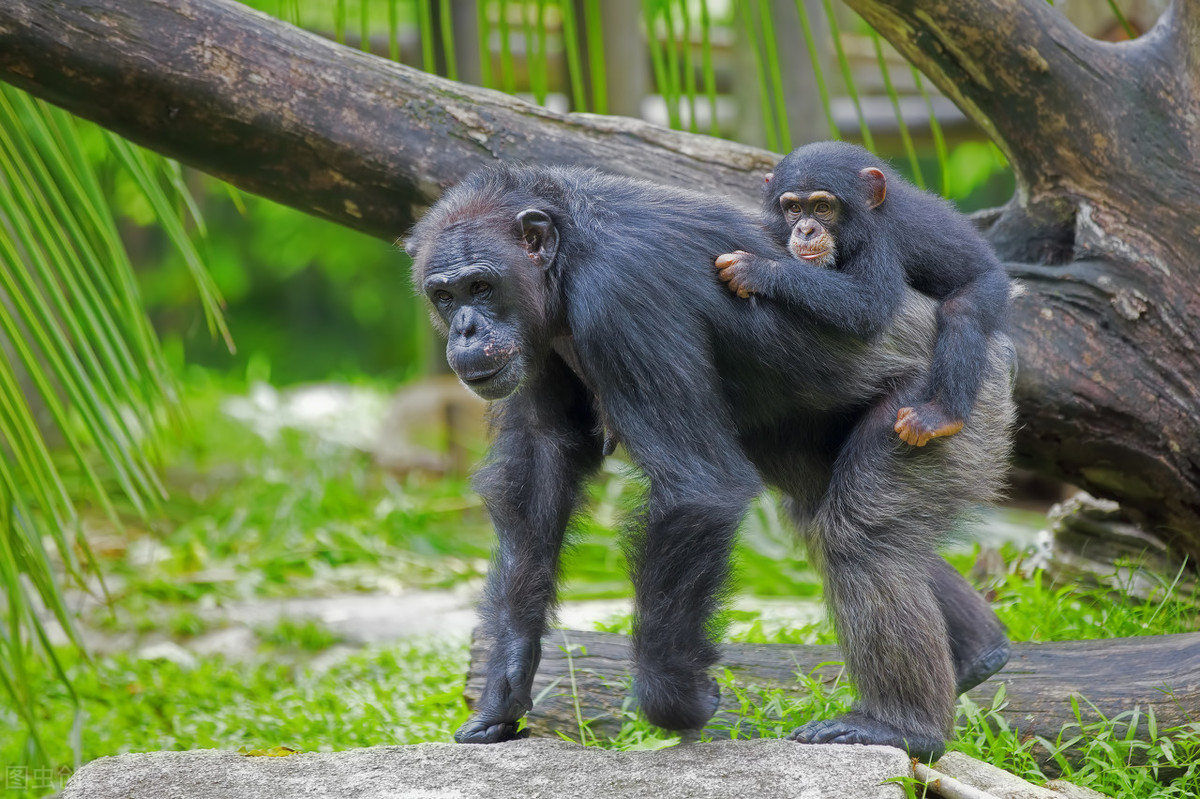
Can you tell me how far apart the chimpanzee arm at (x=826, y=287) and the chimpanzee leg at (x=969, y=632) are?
102 centimetres

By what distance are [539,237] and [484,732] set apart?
1660 mm

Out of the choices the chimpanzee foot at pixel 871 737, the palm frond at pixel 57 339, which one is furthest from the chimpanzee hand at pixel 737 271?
the palm frond at pixel 57 339

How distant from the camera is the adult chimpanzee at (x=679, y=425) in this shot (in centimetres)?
343

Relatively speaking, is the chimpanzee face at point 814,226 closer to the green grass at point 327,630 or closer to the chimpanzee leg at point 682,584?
the chimpanzee leg at point 682,584

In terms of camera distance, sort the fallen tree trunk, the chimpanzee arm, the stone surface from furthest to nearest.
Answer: the fallen tree trunk → the chimpanzee arm → the stone surface

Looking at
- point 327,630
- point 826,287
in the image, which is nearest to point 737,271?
point 826,287

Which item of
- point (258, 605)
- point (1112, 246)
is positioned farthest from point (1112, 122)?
point (258, 605)

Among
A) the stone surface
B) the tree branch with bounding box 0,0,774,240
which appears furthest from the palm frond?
the stone surface

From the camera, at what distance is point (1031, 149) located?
14.7ft

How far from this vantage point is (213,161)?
423 centimetres

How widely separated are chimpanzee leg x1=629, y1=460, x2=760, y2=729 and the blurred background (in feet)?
0.91

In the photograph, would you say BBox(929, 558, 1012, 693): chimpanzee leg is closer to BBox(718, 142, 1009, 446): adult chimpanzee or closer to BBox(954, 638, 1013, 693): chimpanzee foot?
BBox(954, 638, 1013, 693): chimpanzee foot

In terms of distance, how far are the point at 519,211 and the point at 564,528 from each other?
111cm

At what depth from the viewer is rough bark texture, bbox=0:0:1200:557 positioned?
164 inches
